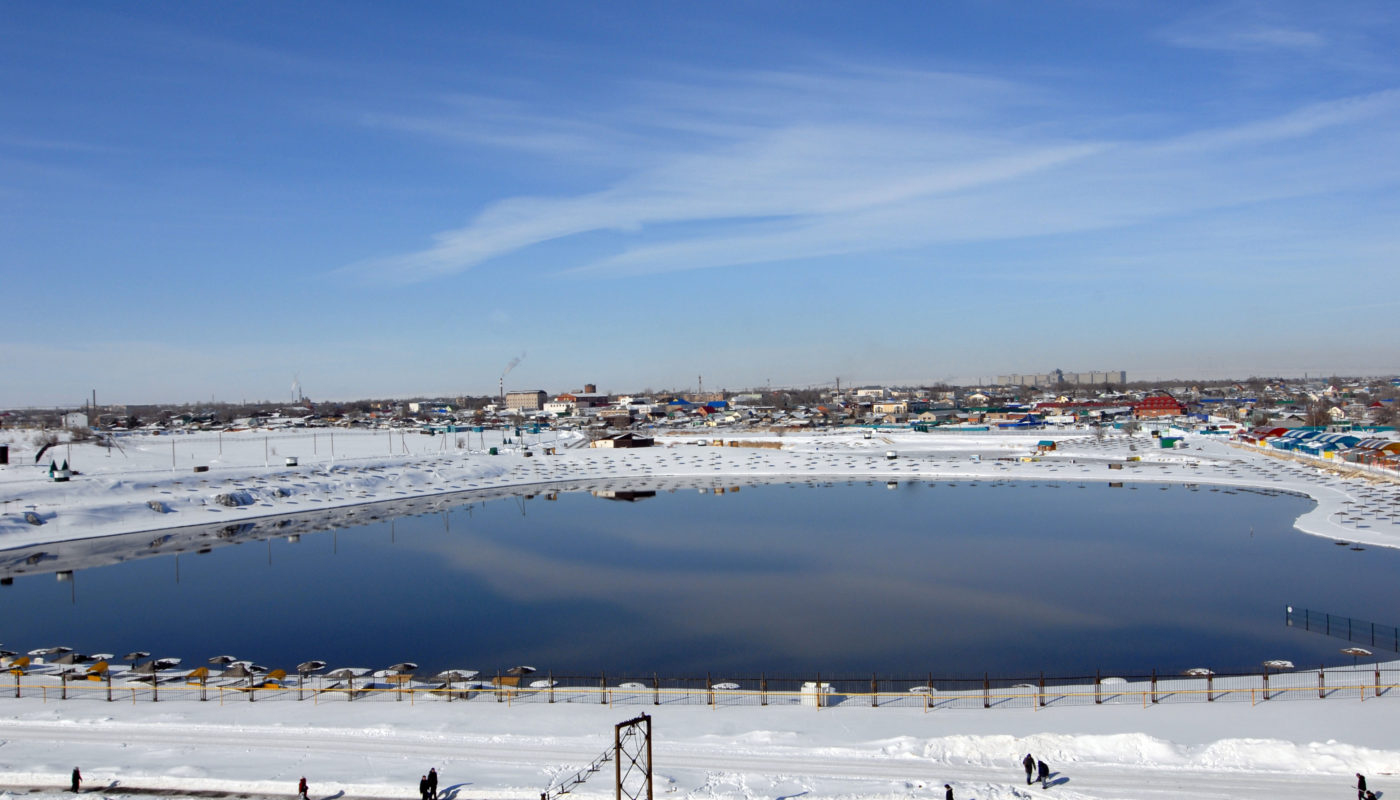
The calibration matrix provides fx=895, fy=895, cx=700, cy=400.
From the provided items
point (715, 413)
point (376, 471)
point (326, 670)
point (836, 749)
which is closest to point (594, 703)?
point (836, 749)

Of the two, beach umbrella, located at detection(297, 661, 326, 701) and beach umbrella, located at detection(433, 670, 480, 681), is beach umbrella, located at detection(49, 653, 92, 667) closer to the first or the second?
beach umbrella, located at detection(297, 661, 326, 701)

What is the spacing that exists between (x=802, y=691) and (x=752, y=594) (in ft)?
19.7

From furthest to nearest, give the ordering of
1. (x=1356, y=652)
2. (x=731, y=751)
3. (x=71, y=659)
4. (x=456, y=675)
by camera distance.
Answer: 1. (x=71, y=659)
2. (x=1356, y=652)
3. (x=456, y=675)
4. (x=731, y=751)

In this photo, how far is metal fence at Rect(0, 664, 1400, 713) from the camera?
9.77m

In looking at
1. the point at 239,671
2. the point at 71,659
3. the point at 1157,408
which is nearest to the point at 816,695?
the point at 239,671

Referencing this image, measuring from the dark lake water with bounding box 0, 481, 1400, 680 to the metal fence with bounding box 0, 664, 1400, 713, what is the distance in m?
0.66

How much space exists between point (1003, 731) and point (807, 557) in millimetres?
10926

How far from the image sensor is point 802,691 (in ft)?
33.0

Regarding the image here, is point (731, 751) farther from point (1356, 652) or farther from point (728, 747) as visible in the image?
point (1356, 652)

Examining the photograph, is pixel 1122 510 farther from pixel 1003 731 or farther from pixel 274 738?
pixel 274 738

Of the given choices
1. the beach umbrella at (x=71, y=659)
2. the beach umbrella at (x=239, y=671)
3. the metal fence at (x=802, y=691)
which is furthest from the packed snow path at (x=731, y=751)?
the beach umbrella at (x=71, y=659)

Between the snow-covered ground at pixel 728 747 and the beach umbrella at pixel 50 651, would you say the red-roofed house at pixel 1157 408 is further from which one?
the beach umbrella at pixel 50 651

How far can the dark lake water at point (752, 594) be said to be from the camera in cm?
1231

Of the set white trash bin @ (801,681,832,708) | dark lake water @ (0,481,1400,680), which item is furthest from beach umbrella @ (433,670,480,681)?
white trash bin @ (801,681,832,708)
